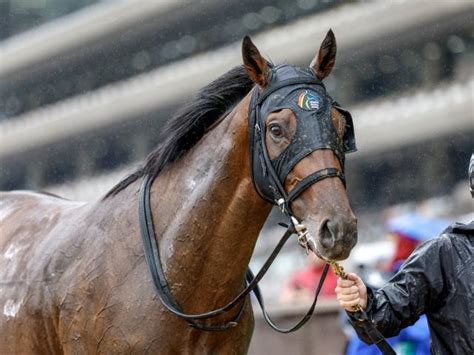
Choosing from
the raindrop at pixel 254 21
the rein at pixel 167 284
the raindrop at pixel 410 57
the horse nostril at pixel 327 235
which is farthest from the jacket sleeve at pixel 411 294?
the raindrop at pixel 254 21

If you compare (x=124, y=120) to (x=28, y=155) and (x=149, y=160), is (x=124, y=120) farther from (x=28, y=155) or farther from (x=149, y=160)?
(x=149, y=160)

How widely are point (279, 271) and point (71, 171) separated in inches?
740

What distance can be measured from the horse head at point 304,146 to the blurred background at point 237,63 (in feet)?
11.5

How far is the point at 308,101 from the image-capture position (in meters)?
3.73

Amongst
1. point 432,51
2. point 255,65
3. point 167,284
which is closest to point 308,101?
point 255,65

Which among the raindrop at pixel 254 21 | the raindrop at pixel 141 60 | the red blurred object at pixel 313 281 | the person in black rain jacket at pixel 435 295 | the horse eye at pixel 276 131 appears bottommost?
the raindrop at pixel 141 60

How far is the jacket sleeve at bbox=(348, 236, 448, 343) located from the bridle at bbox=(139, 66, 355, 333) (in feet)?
0.97

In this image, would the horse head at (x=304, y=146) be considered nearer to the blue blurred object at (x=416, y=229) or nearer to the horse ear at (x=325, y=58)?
the horse ear at (x=325, y=58)

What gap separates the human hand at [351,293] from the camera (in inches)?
138

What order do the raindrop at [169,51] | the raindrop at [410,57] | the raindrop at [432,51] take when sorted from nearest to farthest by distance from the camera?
the raindrop at [432,51] → the raindrop at [410,57] → the raindrop at [169,51]

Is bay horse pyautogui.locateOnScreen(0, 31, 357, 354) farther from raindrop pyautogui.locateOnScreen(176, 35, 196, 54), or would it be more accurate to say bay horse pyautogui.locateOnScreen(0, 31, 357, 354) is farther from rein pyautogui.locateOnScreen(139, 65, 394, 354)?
raindrop pyautogui.locateOnScreen(176, 35, 196, 54)

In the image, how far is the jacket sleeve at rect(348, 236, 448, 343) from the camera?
3.59 metres

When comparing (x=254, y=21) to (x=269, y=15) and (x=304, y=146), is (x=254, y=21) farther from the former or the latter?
(x=304, y=146)

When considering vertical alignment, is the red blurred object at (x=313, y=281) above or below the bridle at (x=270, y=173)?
below
